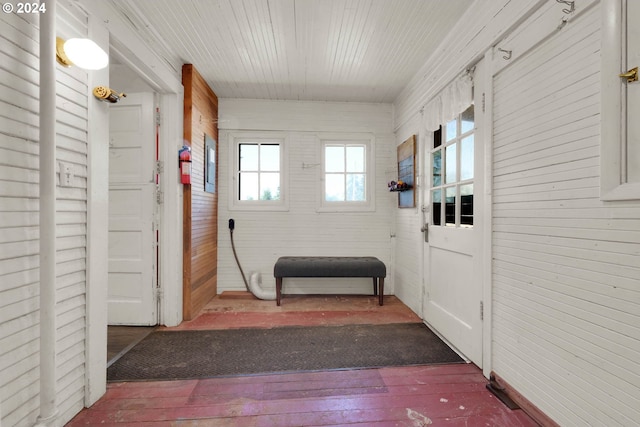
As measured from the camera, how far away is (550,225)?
1.41 m

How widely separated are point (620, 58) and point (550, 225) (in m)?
0.76

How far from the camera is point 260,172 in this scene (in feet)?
12.4

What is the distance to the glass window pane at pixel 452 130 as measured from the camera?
2342 mm

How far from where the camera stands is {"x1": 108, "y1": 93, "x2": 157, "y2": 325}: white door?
8.53 feet

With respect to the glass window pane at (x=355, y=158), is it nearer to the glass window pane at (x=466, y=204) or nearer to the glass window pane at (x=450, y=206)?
the glass window pane at (x=450, y=206)

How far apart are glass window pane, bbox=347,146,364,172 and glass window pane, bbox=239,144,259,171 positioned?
132 centimetres

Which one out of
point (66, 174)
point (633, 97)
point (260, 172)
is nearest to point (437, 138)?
point (633, 97)

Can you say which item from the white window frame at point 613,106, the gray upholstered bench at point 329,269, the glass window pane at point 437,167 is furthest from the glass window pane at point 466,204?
the gray upholstered bench at point 329,269

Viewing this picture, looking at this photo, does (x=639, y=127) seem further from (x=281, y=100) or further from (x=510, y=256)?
(x=281, y=100)

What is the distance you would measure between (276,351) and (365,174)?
2.56 metres

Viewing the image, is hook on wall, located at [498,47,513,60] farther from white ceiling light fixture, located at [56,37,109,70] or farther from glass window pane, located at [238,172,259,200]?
glass window pane, located at [238,172,259,200]

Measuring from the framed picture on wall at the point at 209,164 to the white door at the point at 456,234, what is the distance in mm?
2508

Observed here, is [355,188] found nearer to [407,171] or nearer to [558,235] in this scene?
[407,171]

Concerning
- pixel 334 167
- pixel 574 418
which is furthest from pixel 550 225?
pixel 334 167
